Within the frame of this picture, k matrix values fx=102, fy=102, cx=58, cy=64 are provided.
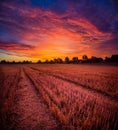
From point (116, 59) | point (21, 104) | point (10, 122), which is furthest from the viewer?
point (116, 59)

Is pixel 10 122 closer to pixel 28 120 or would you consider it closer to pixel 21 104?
pixel 28 120

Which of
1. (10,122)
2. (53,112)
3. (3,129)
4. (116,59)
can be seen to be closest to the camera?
(3,129)

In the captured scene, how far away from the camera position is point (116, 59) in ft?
268

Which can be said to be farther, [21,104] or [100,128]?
[21,104]

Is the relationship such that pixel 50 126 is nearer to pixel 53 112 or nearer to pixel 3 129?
pixel 53 112

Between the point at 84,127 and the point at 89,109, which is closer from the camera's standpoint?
the point at 84,127

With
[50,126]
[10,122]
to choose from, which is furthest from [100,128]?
[10,122]

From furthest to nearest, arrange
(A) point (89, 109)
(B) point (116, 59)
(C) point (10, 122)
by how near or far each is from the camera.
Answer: (B) point (116, 59) < (A) point (89, 109) < (C) point (10, 122)

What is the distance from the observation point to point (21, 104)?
6223mm

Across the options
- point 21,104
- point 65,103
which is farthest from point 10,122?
point 65,103

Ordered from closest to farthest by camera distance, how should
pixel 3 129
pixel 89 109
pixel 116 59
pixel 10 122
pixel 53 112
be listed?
pixel 3 129 → pixel 10 122 → pixel 53 112 → pixel 89 109 → pixel 116 59

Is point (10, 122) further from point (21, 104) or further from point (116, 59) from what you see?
point (116, 59)

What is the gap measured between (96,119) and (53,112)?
206cm

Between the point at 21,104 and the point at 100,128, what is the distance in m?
4.50
